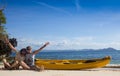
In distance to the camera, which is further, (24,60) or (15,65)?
(24,60)

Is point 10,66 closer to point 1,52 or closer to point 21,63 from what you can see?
point 21,63

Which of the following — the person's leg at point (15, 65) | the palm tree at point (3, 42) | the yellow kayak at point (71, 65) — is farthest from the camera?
the palm tree at point (3, 42)

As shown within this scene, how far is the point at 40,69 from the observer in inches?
636

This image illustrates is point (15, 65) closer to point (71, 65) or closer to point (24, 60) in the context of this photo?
point (24, 60)

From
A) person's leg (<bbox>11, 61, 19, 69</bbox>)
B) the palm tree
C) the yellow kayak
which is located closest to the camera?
person's leg (<bbox>11, 61, 19, 69</bbox>)

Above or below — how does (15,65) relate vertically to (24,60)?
below

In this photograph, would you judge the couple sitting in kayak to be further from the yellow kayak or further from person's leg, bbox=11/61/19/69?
the yellow kayak

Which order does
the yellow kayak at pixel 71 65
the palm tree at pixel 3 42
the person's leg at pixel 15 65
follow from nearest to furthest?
the person's leg at pixel 15 65 < the yellow kayak at pixel 71 65 < the palm tree at pixel 3 42

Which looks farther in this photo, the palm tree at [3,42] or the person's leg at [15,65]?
the palm tree at [3,42]

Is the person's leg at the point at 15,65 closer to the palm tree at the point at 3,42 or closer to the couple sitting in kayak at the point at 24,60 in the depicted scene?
the couple sitting in kayak at the point at 24,60

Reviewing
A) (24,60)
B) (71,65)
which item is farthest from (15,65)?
(71,65)

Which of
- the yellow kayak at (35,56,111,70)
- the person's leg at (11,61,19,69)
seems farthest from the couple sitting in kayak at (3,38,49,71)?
the yellow kayak at (35,56,111,70)

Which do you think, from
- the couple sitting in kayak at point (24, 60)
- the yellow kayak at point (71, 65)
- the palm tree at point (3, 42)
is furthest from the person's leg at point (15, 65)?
the palm tree at point (3, 42)

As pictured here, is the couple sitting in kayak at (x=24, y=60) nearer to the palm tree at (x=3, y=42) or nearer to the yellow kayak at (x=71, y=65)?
the yellow kayak at (x=71, y=65)
